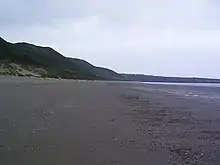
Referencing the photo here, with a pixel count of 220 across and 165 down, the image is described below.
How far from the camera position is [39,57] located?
153875 mm

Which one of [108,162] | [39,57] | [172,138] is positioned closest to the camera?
[108,162]

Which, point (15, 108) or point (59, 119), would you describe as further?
point (15, 108)

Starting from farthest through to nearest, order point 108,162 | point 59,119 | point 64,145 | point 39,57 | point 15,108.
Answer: point 39,57 → point 15,108 → point 59,119 → point 64,145 → point 108,162

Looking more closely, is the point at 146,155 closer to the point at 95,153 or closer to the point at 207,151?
the point at 95,153

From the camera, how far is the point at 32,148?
816 centimetres

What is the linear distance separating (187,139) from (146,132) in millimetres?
1331

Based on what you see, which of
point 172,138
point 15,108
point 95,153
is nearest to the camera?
point 95,153

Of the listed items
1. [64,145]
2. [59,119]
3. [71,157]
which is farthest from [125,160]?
A: [59,119]

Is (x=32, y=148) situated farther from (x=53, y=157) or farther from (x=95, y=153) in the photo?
(x=95, y=153)

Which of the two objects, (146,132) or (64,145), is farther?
(146,132)

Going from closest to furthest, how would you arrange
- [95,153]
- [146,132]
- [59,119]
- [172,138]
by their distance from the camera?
[95,153] < [172,138] < [146,132] < [59,119]

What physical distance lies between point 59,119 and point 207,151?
5.47m

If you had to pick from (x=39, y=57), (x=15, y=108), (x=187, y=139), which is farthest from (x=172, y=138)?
(x=39, y=57)

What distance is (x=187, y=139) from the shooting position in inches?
412
